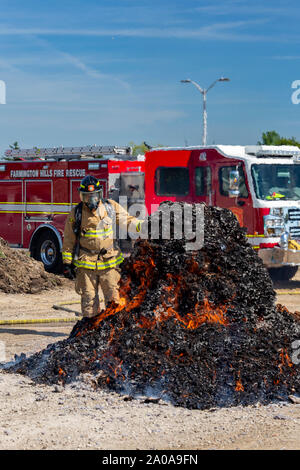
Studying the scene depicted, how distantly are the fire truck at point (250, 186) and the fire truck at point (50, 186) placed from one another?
82 cm

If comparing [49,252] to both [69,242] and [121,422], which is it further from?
[121,422]

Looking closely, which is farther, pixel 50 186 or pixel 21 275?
pixel 50 186

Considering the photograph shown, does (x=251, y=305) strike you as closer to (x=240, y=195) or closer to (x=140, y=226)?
(x=140, y=226)

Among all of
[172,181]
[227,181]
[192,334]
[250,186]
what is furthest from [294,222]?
[192,334]

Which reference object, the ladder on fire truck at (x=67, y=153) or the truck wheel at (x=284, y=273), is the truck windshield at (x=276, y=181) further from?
the ladder on fire truck at (x=67, y=153)

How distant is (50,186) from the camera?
48.6 feet

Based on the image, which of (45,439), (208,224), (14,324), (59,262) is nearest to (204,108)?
(59,262)

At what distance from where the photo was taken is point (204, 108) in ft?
108

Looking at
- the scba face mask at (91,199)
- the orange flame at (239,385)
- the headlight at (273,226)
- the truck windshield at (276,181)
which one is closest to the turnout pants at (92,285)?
the scba face mask at (91,199)

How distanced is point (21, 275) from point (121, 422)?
24.9ft

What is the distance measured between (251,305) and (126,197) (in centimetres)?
736

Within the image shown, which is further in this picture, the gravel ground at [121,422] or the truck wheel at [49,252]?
the truck wheel at [49,252]

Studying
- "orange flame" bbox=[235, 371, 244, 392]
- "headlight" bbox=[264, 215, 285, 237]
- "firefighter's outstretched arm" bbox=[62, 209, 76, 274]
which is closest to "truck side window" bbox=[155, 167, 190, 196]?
"headlight" bbox=[264, 215, 285, 237]

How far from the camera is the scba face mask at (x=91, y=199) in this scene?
25.6 feet
